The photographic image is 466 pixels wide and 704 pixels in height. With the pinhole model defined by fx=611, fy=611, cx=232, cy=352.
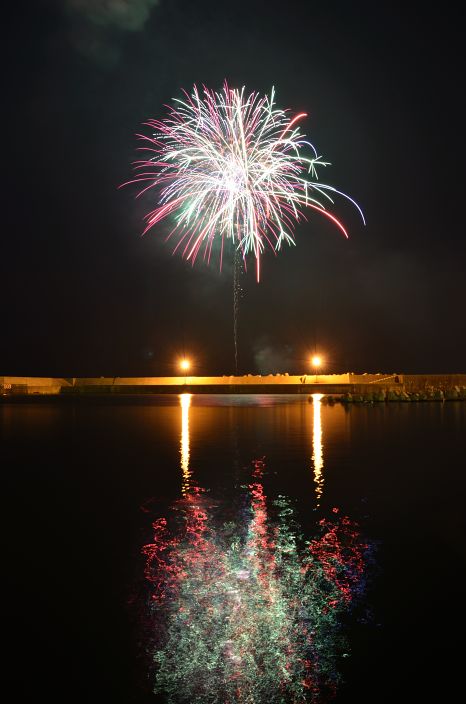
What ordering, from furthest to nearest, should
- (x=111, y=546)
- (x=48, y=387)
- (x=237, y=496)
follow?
(x=48, y=387), (x=237, y=496), (x=111, y=546)

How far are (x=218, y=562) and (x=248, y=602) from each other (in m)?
1.34

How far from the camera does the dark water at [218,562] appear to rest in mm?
4383

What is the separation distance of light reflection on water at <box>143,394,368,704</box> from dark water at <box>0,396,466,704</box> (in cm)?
3

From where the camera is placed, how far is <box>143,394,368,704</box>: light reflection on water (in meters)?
4.25

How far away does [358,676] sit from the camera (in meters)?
4.30

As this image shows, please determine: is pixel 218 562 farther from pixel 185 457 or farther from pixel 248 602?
pixel 185 457

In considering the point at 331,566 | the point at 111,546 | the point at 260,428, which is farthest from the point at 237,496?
the point at 260,428

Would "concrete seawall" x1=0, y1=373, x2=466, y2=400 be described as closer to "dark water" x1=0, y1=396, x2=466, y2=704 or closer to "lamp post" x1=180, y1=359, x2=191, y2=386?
"lamp post" x1=180, y1=359, x2=191, y2=386

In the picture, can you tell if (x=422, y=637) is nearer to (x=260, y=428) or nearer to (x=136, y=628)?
(x=136, y=628)

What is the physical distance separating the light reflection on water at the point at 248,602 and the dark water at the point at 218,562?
3 cm

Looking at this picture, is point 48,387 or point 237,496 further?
point 48,387

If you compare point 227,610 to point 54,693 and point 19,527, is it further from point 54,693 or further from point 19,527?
point 19,527

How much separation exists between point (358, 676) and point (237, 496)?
6.64 m

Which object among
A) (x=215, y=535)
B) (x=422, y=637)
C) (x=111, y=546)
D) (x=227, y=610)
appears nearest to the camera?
(x=422, y=637)
